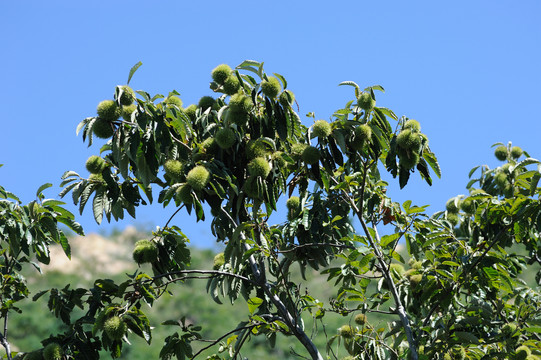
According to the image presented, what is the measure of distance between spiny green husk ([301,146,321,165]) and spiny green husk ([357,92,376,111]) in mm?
300

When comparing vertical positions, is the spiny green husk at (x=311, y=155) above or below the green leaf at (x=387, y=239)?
above

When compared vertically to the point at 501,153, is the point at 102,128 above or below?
below

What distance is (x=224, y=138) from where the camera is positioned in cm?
334

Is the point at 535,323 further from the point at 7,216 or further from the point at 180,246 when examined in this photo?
the point at 7,216

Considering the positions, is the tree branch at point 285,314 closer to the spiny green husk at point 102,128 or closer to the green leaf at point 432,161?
the spiny green husk at point 102,128

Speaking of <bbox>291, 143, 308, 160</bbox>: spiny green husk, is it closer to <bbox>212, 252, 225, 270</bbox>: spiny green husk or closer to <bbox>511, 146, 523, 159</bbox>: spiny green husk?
<bbox>212, 252, 225, 270</bbox>: spiny green husk

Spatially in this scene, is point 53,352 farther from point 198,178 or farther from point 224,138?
point 224,138

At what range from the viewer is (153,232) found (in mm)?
3844

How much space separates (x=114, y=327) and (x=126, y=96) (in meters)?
1.05

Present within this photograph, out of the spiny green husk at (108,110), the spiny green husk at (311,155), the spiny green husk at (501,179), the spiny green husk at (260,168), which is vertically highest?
the spiny green husk at (501,179)

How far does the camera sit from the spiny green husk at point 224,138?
131 inches

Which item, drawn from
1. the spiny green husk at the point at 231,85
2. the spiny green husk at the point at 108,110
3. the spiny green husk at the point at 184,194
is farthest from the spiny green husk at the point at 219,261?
the spiny green husk at the point at 108,110

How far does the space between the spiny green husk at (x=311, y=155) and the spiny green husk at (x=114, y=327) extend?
1145 mm

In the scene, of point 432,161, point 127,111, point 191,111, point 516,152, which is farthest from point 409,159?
point 516,152
